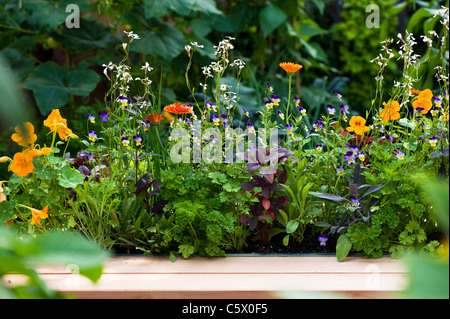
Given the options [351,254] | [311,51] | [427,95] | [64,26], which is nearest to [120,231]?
[351,254]

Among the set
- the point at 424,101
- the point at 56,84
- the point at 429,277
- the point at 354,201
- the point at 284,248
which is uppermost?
the point at 429,277

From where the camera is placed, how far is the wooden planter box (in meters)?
1.08

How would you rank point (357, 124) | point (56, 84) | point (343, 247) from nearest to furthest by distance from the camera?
point (343, 247) < point (357, 124) < point (56, 84)

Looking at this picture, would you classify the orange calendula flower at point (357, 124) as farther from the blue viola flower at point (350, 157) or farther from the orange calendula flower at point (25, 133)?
the orange calendula flower at point (25, 133)

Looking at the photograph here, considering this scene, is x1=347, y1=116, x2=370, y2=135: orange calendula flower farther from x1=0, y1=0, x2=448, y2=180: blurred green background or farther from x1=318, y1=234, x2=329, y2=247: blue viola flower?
x1=0, y1=0, x2=448, y2=180: blurred green background

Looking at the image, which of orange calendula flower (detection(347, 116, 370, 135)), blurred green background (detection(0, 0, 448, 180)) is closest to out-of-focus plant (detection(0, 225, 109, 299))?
orange calendula flower (detection(347, 116, 370, 135))

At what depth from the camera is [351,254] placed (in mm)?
1315

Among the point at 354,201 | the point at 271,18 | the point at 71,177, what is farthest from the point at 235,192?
the point at 271,18

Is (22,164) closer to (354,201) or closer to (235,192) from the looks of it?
(235,192)

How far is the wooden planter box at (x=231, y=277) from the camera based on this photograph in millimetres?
1075

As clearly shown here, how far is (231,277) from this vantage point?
1.16 meters

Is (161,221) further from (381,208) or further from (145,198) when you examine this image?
(381,208)
